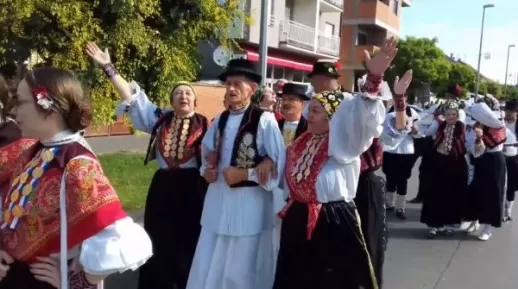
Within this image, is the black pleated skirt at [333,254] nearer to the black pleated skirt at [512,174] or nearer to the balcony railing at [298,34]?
the black pleated skirt at [512,174]

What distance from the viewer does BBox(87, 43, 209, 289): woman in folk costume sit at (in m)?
5.06

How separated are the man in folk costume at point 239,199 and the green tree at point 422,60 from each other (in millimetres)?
37862

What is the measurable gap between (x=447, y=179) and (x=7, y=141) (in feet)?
20.2

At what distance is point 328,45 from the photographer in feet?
101

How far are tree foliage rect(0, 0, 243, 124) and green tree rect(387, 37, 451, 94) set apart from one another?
109ft

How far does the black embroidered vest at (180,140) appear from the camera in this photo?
16.6 feet

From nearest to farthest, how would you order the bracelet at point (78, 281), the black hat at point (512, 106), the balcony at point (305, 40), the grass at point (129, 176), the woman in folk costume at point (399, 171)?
the bracelet at point (78, 281) → the grass at point (129, 176) → the woman in folk costume at point (399, 171) → the black hat at point (512, 106) → the balcony at point (305, 40)

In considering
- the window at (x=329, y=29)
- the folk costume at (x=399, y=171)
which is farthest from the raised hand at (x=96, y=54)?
the window at (x=329, y=29)

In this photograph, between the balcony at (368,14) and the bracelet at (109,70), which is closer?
the bracelet at (109,70)

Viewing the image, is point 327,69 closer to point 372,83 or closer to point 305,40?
point 372,83

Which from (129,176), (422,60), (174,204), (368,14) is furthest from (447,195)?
(422,60)

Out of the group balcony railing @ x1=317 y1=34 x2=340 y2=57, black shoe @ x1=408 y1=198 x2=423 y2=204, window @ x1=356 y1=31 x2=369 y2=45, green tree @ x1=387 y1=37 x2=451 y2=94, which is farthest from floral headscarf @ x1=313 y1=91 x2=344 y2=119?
green tree @ x1=387 y1=37 x2=451 y2=94

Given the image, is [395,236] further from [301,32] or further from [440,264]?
[301,32]

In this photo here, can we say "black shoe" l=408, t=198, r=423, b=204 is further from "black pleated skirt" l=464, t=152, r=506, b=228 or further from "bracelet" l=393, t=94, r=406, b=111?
"bracelet" l=393, t=94, r=406, b=111
